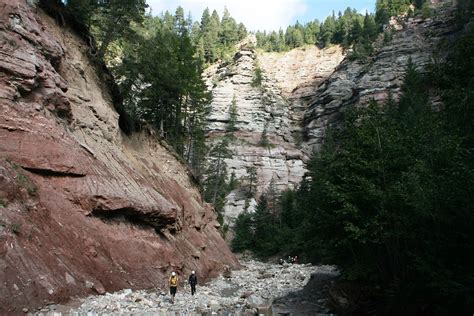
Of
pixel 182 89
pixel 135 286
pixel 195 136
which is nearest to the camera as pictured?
pixel 135 286

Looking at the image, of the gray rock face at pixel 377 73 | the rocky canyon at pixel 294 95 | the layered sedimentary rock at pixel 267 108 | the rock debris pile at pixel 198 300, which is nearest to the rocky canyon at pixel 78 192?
the rock debris pile at pixel 198 300

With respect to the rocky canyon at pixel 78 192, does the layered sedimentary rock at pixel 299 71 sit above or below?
above

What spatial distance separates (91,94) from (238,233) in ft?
139

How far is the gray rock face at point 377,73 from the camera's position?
7662cm

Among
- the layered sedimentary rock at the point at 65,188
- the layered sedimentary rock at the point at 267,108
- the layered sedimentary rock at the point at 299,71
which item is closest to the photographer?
the layered sedimentary rock at the point at 65,188

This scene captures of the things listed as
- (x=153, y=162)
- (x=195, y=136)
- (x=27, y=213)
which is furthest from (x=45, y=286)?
(x=195, y=136)

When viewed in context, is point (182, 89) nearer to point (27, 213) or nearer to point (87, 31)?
point (87, 31)

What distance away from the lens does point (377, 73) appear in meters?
79.8

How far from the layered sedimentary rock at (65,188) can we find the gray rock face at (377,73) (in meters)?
59.4

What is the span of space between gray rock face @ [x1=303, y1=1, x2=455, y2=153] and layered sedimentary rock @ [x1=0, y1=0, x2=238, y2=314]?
59.4 metres

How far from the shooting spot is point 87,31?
25.0 m

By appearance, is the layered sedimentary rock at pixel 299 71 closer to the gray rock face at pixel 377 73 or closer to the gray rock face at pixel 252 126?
the gray rock face at pixel 252 126

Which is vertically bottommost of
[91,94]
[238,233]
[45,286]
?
[238,233]

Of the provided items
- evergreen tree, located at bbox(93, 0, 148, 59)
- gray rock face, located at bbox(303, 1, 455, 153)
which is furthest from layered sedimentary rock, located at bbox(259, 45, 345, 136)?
evergreen tree, located at bbox(93, 0, 148, 59)
